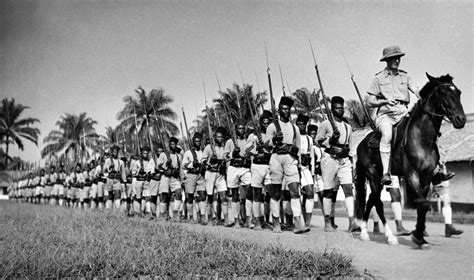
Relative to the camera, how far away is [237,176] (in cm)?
1121

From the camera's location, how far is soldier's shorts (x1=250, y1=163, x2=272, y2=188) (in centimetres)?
1019

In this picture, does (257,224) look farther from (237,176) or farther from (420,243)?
(420,243)

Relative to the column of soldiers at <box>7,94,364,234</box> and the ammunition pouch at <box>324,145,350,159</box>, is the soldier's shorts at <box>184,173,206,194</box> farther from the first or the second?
the ammunition pouch at <box>324,145,350,159</box>

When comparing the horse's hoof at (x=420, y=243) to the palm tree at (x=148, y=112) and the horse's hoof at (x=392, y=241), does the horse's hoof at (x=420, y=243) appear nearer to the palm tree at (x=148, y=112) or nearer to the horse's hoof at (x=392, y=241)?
the horse's hoof at (x=392, y=241)

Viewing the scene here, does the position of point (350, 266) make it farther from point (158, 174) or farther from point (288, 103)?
point (158, 174)

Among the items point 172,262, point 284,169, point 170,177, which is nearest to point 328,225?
point 284,169

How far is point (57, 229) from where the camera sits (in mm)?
8406

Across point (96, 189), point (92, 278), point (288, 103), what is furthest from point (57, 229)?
point (96, 189)

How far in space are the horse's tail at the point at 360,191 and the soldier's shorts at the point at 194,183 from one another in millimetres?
5312

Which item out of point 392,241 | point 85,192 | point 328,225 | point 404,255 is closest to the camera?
point 404,255

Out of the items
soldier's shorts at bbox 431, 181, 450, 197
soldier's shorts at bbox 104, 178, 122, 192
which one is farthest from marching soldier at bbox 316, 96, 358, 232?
soldier's shorts at bbox 104, 178, 122, 192

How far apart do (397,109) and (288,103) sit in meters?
2.51

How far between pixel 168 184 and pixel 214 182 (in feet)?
7.57

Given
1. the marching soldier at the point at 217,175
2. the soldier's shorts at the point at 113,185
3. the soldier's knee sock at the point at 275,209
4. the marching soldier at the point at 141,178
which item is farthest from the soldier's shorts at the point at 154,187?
the soldier's knee sock at the point at 275,209
